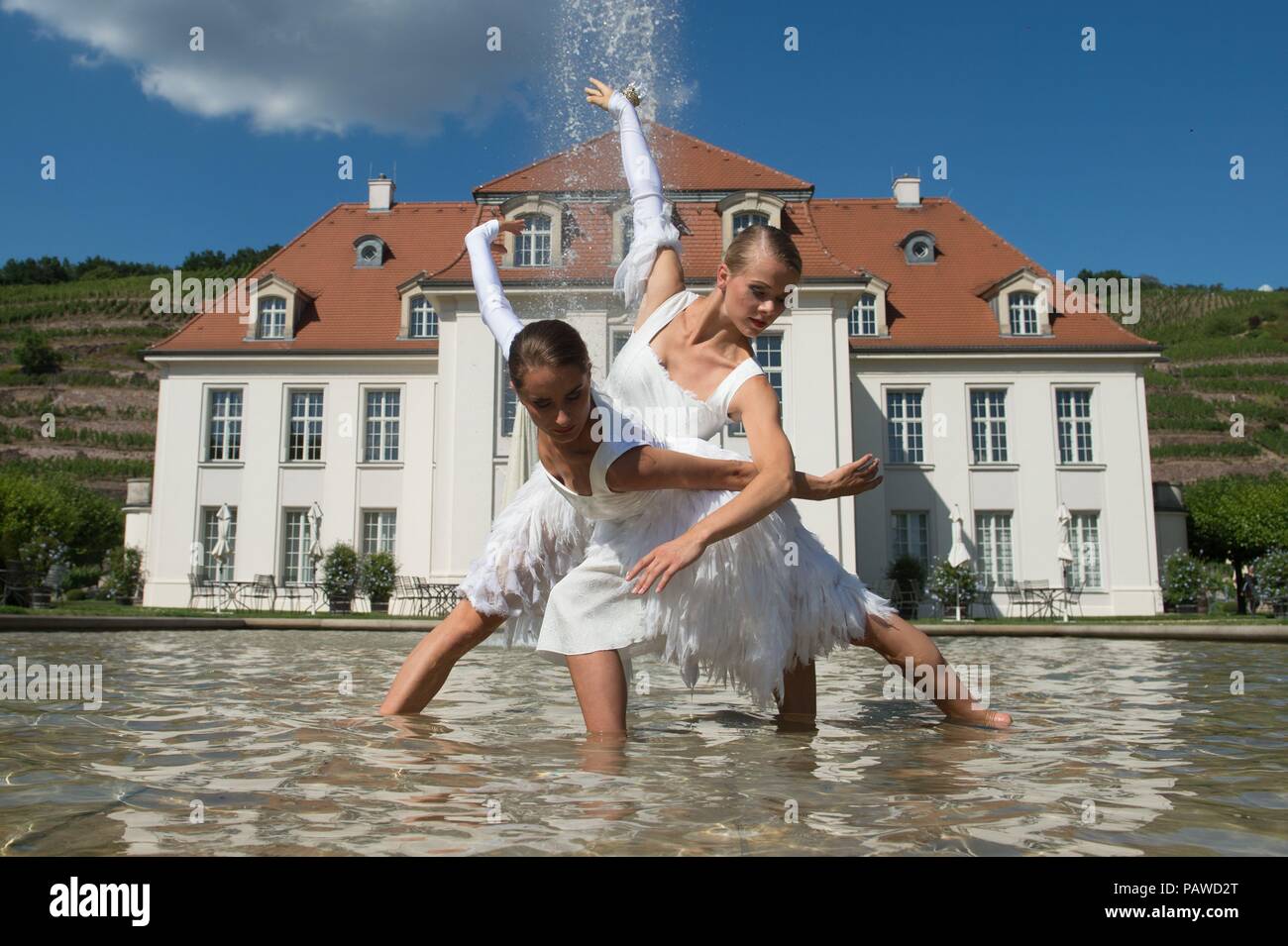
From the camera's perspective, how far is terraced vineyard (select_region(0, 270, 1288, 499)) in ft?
192

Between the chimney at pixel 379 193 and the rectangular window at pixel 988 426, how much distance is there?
2034cm

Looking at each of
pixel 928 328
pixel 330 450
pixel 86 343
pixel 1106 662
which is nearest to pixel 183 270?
pixel 86 343

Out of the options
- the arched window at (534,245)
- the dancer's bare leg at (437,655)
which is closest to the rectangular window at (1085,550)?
the arched window at (534,245)

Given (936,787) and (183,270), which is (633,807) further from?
(183,270)

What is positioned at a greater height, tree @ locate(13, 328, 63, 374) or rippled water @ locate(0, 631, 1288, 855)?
tree @ locate(13, 328, 63, 374)

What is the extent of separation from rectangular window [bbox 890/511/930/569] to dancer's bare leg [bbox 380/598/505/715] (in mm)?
25063

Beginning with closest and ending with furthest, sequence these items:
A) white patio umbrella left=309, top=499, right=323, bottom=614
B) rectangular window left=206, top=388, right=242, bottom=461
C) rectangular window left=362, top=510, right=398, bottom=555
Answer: white patio umbrella left=309, top=499, right=323, bottom=614
rectangular window left=362, top=510, right=398, bottom=555
rectangular window left=206, top=388, right=242, bottom=461

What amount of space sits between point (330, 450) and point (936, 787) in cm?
2806

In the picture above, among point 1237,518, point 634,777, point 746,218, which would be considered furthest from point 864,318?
point 634,777

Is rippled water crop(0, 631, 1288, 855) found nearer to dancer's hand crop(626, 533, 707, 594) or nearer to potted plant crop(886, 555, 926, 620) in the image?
dancer's hand crop(626, 533, 707, 594)

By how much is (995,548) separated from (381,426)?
1813 cm

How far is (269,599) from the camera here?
2723cm

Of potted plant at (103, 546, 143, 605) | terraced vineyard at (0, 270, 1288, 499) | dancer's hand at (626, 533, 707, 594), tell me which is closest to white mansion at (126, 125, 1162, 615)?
potted plant at (103, 546, 143, 605)

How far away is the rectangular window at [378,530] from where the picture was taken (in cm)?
2852
